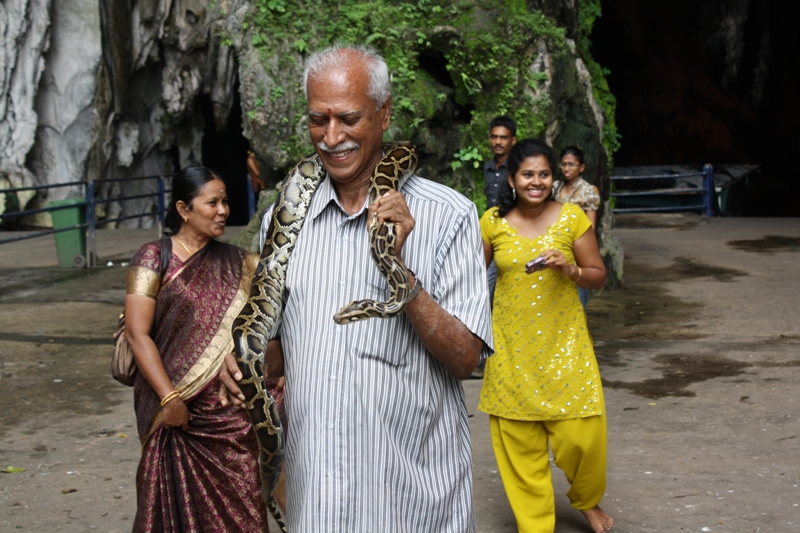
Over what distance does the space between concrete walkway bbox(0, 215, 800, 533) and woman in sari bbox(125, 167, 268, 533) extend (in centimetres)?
115

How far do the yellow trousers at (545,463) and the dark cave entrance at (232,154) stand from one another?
1932 centimetres

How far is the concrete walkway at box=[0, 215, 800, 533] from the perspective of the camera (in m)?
4.77

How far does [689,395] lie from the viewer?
652 cm

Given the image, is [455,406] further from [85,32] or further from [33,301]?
[85,32]

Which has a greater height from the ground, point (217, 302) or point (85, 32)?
point (85, 32)

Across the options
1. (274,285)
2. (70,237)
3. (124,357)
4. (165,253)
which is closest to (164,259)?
(165,253)

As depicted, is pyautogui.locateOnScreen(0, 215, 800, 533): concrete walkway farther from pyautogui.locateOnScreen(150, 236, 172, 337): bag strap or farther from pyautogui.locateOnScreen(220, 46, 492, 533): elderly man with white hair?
pyautogui.locateOnScreen(220, 46, 492, 533): elderly man with white hair

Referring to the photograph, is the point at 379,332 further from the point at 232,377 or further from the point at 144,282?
the point at 144,282

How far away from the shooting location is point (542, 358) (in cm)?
437

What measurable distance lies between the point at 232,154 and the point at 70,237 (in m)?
12.8

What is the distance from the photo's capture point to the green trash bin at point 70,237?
42.1 ft

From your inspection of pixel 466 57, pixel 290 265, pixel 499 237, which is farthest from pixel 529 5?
pixel 290 265

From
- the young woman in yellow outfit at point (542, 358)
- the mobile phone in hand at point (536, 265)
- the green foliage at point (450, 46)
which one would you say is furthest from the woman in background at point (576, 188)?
the mobile phone in hand at point (536, 265)

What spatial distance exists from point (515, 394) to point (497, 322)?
1.21ft
